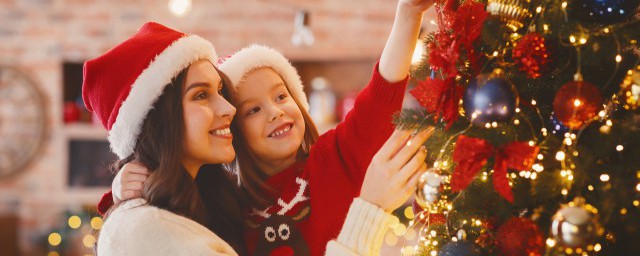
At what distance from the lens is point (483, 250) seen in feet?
3.41

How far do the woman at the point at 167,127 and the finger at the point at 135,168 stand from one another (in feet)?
0.06

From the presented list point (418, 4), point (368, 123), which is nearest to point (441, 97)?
point (418, 4)

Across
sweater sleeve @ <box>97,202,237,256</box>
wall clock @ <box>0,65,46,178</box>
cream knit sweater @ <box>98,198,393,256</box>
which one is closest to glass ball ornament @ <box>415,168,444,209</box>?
cream knit sweater @ <box>98,198,393,256</box>

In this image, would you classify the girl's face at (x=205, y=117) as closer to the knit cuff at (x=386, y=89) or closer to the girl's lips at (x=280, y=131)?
the girl's lips at (x=280, y=131)

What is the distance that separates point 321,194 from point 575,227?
652 mm

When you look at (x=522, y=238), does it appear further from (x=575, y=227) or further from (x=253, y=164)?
(x=253, y=164)

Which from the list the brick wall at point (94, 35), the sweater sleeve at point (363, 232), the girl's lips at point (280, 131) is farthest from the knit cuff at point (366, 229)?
the brick wall at point (94, 35)

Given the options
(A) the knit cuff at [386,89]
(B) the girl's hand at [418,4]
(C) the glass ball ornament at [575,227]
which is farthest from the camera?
(A) the knit cuff at [386,89]

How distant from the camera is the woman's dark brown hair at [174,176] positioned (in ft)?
4.36

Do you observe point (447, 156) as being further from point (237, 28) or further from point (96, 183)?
point (96, 183)

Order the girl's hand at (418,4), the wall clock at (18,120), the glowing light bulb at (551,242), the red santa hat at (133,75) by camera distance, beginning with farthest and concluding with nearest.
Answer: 1. the wall clock at (18,120)
2. the red santa hat at (133,75)
3. the girl's hand at (418,4)
4. the glowing light bulb at (551,242)

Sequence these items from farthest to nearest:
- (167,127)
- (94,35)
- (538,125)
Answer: (94,35), (167,127), (538,125)

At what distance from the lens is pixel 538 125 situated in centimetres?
104

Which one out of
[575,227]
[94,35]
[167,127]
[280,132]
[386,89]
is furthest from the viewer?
[94,35]
